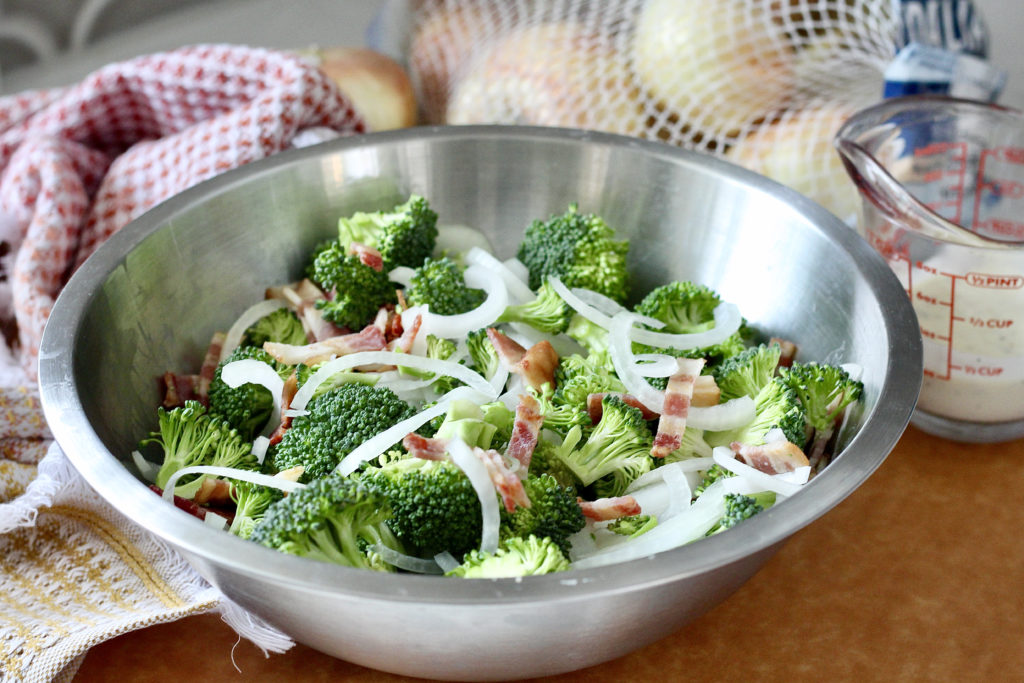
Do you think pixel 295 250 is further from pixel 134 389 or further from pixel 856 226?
pixel 856 226

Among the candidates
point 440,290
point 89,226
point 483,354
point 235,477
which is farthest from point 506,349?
point 89,226

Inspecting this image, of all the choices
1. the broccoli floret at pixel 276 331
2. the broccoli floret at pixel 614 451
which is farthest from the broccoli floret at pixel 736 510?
the broccoli floret at pixel 276 331

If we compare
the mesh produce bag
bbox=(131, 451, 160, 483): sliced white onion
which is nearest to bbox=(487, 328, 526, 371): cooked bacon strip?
bbox=(131, 451, 160, 483): sliced white onion

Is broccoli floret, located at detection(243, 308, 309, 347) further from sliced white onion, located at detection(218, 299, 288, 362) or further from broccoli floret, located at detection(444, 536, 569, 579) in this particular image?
broccoli floret, located at detection(444, 536, 569, 579)

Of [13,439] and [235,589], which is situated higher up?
[235,589]

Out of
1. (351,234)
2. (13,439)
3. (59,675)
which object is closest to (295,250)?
(351,234)

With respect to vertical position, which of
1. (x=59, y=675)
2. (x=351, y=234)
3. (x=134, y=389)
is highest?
(x=351, y=234)

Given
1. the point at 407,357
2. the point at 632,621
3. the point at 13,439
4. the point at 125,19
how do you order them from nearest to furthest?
the point at 632,621, the point at 407,357, the point at 13,439, the point at 125,19
